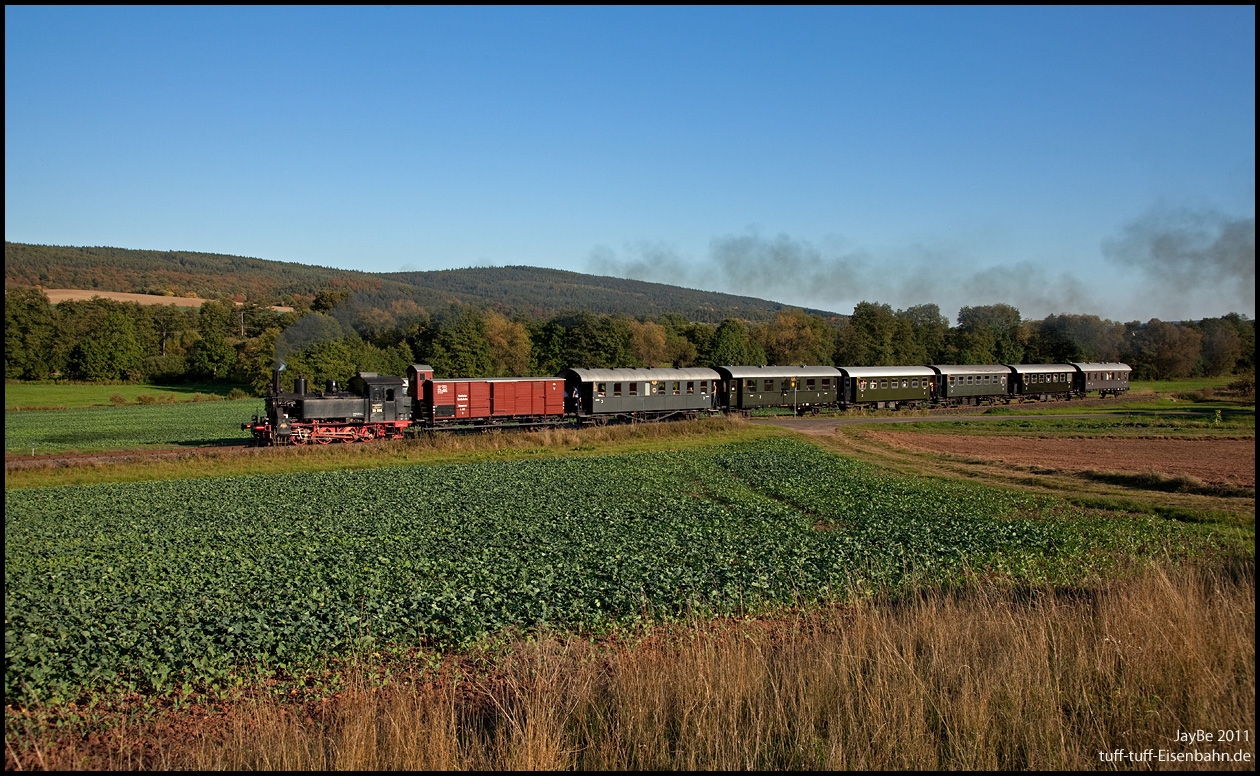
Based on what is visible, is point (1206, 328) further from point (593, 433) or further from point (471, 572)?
point (471, 572)

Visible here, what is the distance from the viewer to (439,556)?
15.0m

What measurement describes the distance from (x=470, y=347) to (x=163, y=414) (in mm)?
29759

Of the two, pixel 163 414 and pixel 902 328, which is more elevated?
pixel 902 328

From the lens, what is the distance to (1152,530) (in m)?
16.8

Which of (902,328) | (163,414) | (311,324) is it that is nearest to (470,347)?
(311,324)

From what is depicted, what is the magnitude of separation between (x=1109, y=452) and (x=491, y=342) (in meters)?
63.4

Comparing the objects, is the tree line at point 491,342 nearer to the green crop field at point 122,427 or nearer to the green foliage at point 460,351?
the green foliage at point 460,351

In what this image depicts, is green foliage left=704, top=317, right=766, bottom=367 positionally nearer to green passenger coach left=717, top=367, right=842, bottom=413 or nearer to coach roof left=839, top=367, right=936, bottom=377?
coach roof left=839, top=367, right=936, bottom=377

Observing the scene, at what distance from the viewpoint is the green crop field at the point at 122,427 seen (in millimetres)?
Result: 37219

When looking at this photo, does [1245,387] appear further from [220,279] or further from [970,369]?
[220,279]

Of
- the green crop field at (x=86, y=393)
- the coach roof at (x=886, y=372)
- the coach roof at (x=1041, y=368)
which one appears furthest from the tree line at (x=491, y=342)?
the coach roof at (x=886, y=372)

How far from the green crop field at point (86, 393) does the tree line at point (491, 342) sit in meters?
1.24

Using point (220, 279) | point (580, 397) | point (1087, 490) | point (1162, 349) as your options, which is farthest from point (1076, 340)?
point (220, 279)

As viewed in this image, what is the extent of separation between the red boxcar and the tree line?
910 inches
